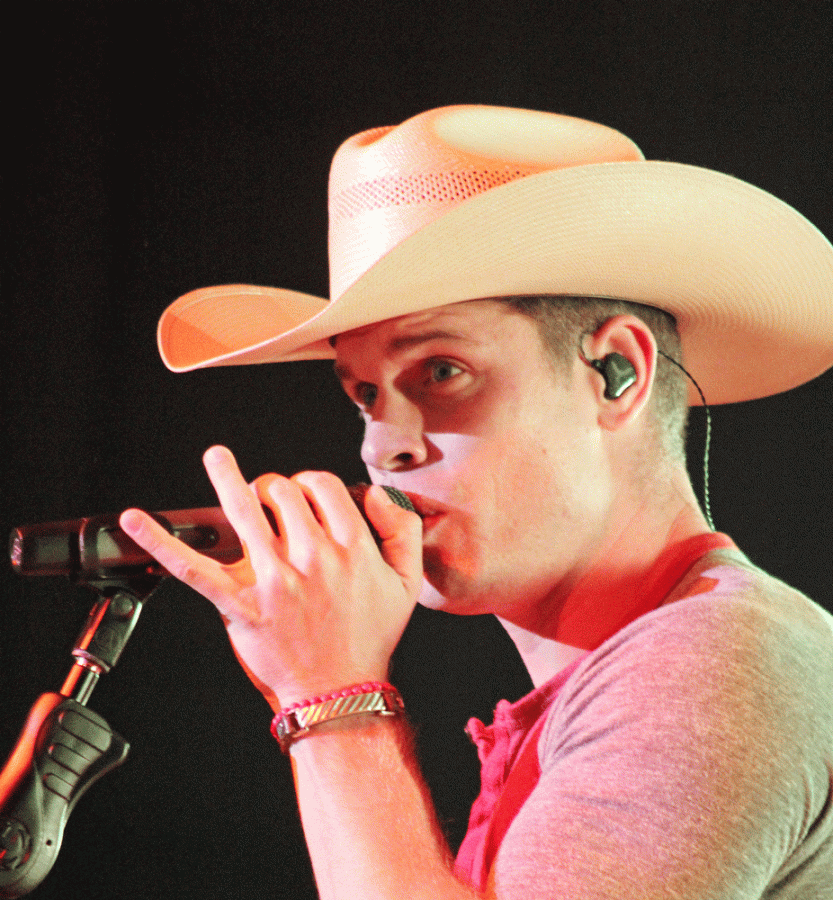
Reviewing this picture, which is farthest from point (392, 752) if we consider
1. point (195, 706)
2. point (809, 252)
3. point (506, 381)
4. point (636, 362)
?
point (195, 706)

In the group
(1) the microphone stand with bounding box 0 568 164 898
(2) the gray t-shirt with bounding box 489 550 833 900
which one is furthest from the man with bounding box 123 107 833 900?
(1) the microphone stand with bounding box 0 568 164 898

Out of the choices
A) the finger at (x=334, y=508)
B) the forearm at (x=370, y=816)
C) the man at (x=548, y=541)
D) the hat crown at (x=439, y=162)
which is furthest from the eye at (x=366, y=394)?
the forearm at (x=370, y=816)

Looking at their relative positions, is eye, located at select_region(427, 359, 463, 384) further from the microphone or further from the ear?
the microphone

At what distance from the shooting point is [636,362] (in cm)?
122

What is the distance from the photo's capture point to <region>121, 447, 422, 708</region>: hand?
0.92m

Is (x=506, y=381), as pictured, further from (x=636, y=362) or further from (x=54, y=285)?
(x=54, y=285)

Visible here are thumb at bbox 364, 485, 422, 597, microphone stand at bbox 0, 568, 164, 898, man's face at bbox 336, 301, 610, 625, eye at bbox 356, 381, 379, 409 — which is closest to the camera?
microphone stand at bbox 0, 568, 164, 898

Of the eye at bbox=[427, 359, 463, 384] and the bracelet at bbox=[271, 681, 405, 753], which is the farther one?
the eye at bbox=[427, 359, 463, 384]

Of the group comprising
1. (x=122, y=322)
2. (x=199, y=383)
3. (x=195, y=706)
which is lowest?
(x=195, y=706)

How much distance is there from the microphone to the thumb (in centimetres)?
13

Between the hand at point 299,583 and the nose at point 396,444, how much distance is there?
0.17m

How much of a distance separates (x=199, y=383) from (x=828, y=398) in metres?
1.53

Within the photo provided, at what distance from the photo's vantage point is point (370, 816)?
0.84 m

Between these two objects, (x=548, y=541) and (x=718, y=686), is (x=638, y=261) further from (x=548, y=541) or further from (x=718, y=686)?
(x=718, y=686)
